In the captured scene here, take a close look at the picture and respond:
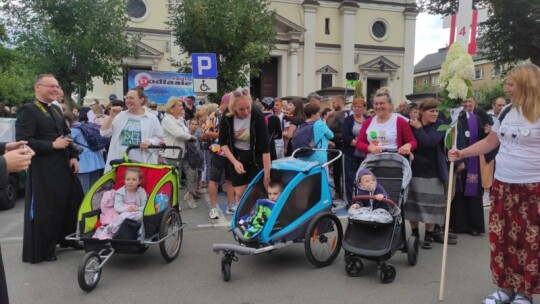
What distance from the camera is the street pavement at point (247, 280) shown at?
13.7ft

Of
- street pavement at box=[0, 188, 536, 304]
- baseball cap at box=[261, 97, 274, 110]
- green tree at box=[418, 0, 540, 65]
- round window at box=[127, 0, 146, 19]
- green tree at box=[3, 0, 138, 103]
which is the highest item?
round window at box=[127, 0, 146, 19]

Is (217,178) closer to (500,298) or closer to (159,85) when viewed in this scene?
(500,298)

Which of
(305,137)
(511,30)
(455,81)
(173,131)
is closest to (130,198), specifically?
(173,131)

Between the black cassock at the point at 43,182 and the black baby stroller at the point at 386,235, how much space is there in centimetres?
339

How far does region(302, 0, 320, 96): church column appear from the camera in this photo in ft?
97.4

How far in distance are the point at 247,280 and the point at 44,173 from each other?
268 centimetres

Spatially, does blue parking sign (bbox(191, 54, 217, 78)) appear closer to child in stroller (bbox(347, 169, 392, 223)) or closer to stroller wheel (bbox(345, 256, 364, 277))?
child in stroller (bbox(347, 169, 392, 223))

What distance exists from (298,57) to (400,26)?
8.35m

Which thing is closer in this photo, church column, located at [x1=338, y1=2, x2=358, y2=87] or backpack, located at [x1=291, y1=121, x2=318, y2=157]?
backpack, located at [x1=291, y1=121, x2=318, y2=157]

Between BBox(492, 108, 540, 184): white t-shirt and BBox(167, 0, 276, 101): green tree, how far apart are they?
553 inches

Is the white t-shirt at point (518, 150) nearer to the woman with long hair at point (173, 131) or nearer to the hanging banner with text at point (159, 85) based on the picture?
the woman with long hair at point (173, 131)

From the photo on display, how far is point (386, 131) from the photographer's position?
541 cm

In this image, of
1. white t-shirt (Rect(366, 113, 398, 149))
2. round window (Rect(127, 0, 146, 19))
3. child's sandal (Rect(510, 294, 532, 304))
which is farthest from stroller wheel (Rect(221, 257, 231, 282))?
round window (Rect(127, 0, 146, 19))

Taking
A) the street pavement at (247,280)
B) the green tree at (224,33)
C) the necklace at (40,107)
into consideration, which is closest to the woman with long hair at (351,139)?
the street pavement at (247,280)
